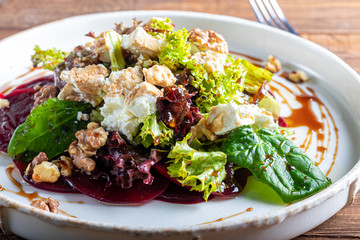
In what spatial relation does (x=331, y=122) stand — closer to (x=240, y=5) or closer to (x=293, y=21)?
(x=293, y=21)

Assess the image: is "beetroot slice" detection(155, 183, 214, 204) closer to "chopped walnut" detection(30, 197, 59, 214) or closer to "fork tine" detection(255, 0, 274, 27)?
"chopped walnut" detection(30, 197, 59, 214)

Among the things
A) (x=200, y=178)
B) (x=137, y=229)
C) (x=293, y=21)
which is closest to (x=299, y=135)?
(x=200, y=178)

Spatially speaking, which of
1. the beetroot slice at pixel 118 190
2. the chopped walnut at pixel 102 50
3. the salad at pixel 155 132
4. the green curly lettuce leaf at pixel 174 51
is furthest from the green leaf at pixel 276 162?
the chopped walnut at pixel 102 50

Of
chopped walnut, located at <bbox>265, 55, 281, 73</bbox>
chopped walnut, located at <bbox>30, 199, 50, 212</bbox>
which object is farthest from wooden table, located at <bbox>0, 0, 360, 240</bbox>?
chopped walnut, located at <bbox>30, 199, 50, 212</bbox>

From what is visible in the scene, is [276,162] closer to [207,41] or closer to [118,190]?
[118,190]

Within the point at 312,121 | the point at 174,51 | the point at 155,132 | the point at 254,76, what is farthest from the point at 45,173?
the point at 312,121

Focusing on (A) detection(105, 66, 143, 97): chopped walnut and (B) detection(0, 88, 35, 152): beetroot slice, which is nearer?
(A) detection(105, 66, 143, 97): chopped walnut
